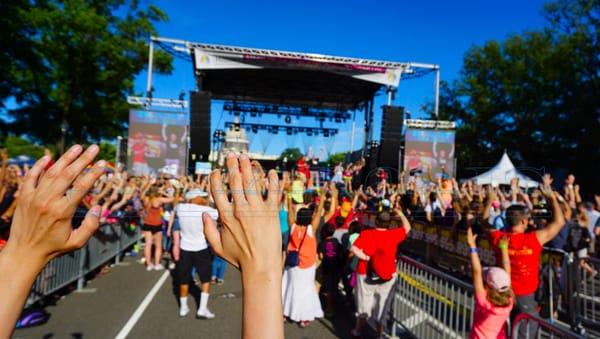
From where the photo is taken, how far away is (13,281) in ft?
2.89

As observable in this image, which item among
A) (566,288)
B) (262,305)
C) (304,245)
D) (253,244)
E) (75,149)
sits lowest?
(566,288)

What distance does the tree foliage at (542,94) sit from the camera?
14.9 meters

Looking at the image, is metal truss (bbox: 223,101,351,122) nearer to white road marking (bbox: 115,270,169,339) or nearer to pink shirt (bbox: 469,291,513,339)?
white road marking (bbox: 115,270,169,339)

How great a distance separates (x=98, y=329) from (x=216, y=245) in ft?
14.5

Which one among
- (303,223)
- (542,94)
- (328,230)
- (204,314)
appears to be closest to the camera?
(303,223)

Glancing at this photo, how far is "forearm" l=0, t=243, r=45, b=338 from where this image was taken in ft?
2.81

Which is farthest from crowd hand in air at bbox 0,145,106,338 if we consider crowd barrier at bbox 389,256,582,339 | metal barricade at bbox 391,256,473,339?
metal barricade at bbox 391,256,473,339

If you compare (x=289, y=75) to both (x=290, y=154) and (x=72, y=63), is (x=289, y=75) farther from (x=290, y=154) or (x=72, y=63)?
(x=290, y=154)

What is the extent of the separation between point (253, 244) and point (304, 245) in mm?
3913

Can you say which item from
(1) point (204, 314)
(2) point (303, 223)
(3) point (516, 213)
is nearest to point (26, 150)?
(1) point (204, 314)

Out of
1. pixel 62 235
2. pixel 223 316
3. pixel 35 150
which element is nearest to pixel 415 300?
pixel 223 316

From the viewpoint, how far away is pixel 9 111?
38.3 ft

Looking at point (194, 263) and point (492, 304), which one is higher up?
point (492, 304)

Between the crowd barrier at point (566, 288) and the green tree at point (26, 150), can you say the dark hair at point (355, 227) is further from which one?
the green tree at point (26, 150)
